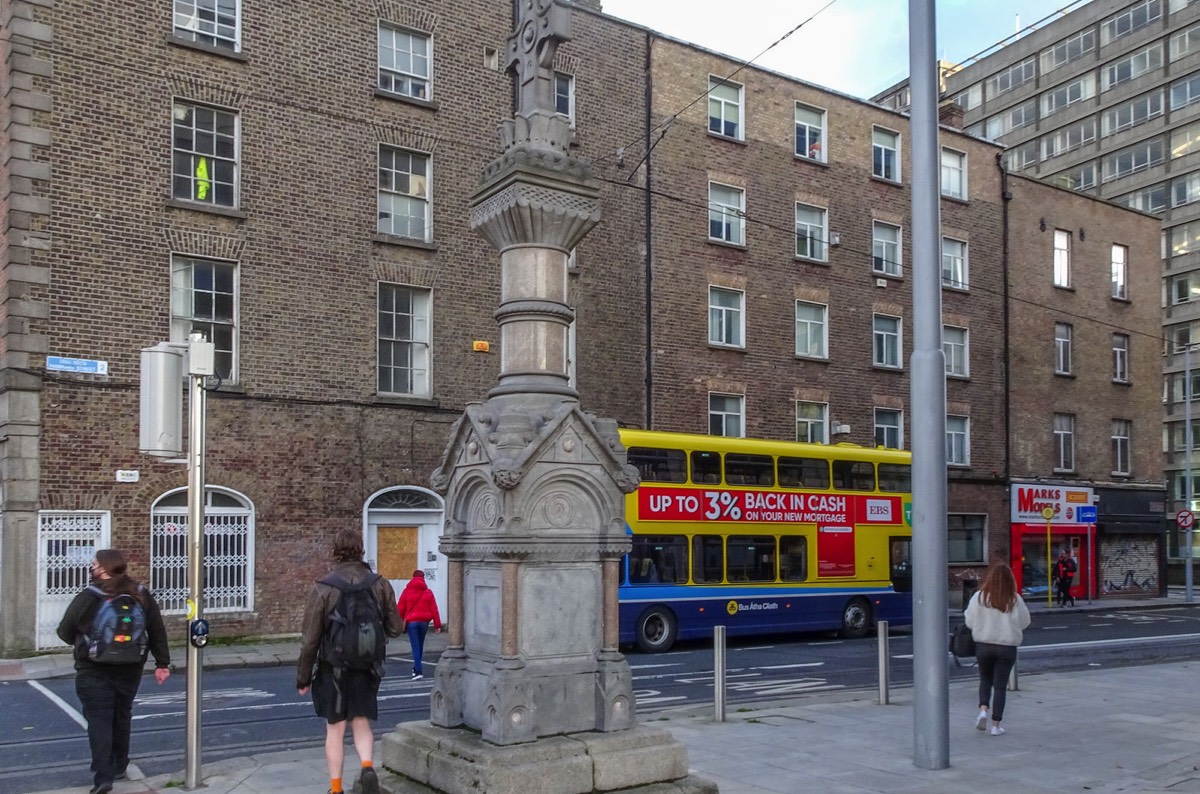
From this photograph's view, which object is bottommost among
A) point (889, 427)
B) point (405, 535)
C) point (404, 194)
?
point (405, 535)

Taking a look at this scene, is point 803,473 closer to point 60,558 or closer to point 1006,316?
point 60,558

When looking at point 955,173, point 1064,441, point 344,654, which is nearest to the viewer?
point 344,654

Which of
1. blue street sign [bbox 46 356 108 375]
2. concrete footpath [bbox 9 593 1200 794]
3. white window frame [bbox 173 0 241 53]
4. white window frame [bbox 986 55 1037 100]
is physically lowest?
concrete footpath [bbox 9 593 1200 794]

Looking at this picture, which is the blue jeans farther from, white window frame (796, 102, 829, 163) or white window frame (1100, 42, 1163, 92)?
white window frame (1100, 42, 1163, 92)

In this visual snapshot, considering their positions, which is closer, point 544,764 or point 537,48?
point 544,764

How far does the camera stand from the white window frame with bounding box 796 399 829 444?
29359 mm

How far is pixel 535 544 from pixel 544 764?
1.32 m

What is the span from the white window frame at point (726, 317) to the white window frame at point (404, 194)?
25.2 ft

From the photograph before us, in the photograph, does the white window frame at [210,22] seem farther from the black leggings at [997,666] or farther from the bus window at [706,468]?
the black leggings at [997,666]

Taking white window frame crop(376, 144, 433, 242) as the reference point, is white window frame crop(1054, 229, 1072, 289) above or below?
above

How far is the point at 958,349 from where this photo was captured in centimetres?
3359

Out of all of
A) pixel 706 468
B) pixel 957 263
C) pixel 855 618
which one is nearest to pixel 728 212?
pixel 957 263

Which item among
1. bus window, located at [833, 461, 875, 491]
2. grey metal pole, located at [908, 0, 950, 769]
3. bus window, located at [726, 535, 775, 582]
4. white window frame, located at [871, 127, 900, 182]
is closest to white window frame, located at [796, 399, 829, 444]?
bus window, located at [833, 461, 875, 491]

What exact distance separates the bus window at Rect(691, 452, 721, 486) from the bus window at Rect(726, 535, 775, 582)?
46.6 inches
